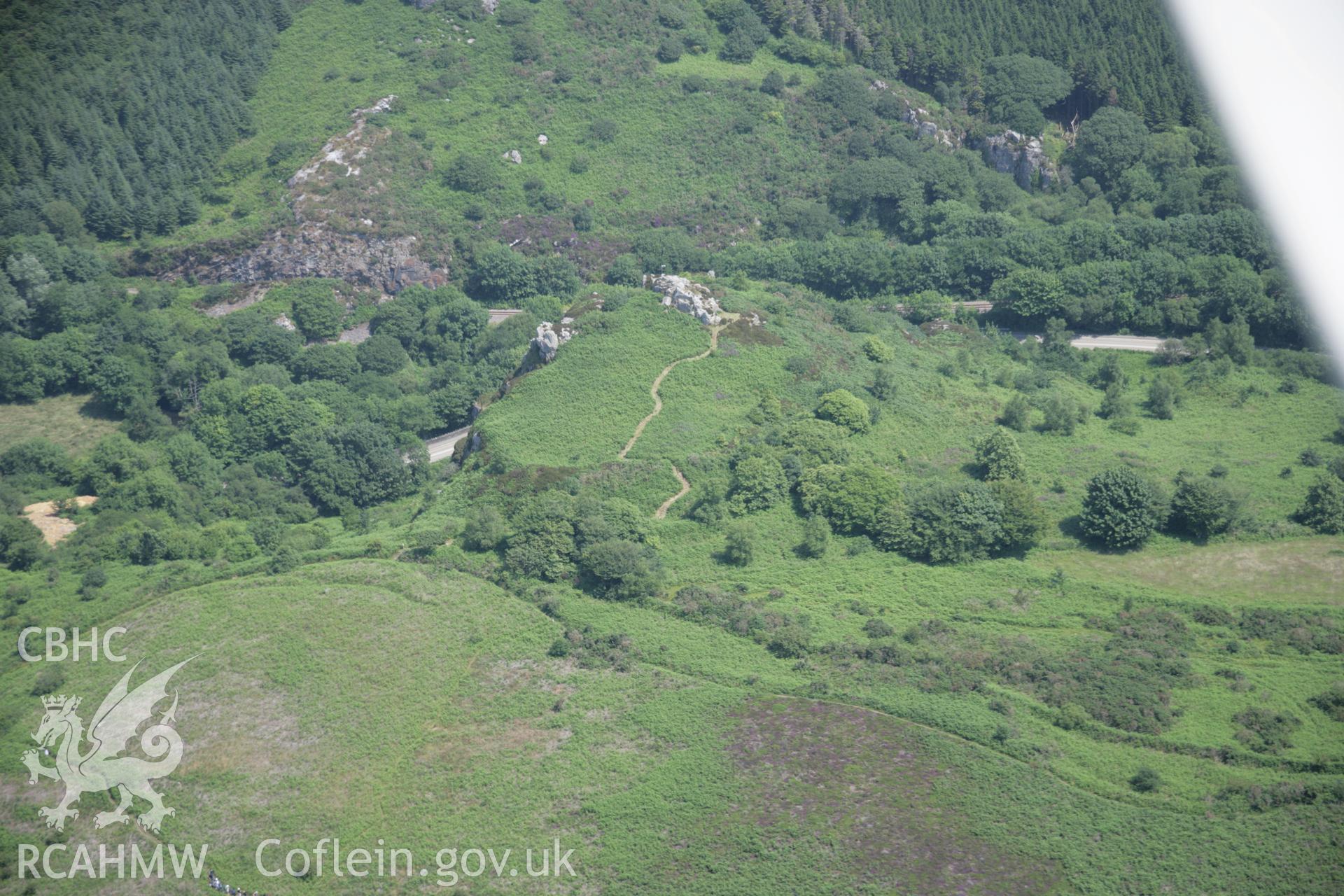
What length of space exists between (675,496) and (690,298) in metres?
25.8

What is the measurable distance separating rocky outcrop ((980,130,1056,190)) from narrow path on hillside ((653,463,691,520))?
72.6 meters

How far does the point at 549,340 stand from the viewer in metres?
114

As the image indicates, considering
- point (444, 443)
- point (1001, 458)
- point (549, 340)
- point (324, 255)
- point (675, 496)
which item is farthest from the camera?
point (324, 255)

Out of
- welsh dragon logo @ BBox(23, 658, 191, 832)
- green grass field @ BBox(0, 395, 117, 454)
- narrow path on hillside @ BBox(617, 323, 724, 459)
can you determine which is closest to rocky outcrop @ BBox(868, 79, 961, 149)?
narrow path on hillside @ BBox(617, 323, 724, 459)

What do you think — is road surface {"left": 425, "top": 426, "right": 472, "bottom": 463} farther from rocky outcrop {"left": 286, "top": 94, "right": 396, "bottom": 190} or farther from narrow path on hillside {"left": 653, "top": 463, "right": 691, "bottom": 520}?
rocky outcrop {"left": 286, "top": 94, "right": 396, "bottom": 190}

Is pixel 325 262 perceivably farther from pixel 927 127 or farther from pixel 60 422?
pixel 927 127

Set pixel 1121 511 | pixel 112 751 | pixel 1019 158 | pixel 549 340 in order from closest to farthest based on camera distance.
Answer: pixel 112 751, pixel 1121 511, pixel 549 340, pixel 1019 158

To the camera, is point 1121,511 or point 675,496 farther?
point 675,496

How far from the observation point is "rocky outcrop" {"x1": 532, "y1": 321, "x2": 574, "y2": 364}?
114 m

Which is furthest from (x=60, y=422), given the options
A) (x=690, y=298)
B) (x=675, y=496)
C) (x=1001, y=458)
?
(x=1001, y=458)

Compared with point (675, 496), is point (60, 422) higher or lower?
lower

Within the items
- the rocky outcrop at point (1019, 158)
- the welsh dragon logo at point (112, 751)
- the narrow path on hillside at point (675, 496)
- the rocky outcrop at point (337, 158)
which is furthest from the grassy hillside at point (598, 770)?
the rocky outcrop at point (1019, 158)

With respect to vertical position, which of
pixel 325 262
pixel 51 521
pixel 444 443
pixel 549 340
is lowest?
pixel 51 521

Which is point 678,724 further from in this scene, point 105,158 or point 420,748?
point 105,158
